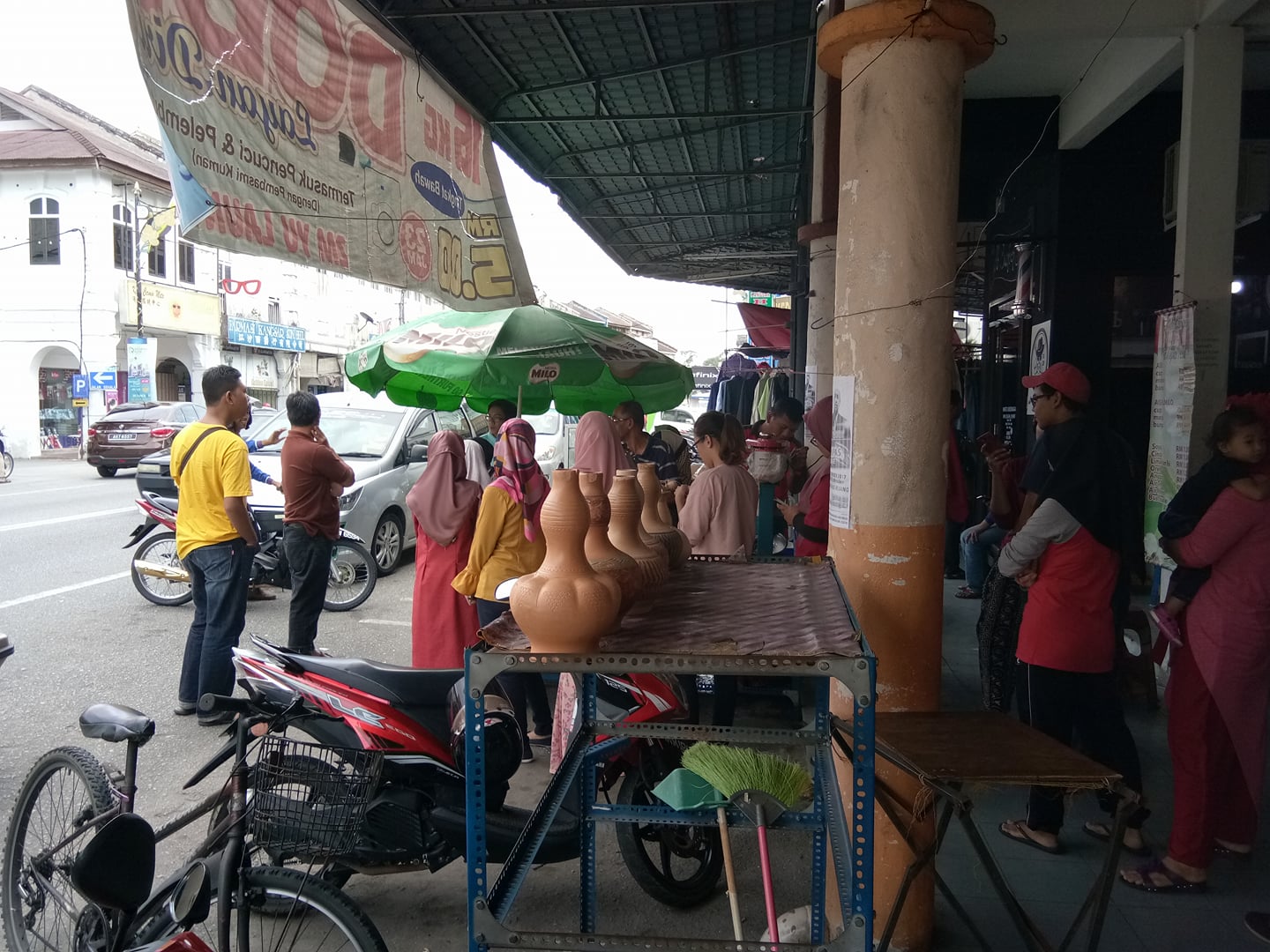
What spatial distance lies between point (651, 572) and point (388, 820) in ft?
3.92

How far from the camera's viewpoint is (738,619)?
7.64 ft

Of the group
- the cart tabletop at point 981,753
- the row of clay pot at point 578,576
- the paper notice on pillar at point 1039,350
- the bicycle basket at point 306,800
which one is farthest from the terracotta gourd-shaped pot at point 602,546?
the paper notice on pillar at point 1039,350

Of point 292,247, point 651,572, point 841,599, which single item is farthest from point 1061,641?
point 292,247

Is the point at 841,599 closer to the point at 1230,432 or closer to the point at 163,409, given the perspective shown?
the point at 1230,432

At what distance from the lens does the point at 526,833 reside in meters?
2.10

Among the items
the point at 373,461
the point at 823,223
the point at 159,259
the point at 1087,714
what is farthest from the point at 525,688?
the point at 159,259

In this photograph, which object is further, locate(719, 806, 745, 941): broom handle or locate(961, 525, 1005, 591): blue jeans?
locate(961, 525, 1005, 591): blue jeans

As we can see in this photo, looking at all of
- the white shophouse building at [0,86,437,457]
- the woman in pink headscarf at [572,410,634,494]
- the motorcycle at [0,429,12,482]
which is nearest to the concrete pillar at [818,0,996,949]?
the woman in pink headscarf at [572,410,634,494]

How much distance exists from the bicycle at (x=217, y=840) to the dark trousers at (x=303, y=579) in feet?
9.01

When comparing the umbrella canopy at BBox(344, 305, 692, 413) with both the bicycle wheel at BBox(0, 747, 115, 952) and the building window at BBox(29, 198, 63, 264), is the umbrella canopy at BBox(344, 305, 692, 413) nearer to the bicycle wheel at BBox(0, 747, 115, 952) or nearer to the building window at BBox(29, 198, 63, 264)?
the bicycle wheel at BBox(0, 747, 115, 952)

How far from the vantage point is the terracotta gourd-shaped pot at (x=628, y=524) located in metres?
2.58

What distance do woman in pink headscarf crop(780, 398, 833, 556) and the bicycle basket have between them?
3.01 metres

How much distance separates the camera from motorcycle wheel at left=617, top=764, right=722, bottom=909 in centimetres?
315

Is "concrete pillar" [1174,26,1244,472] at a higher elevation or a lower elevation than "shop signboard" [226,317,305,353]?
lower
